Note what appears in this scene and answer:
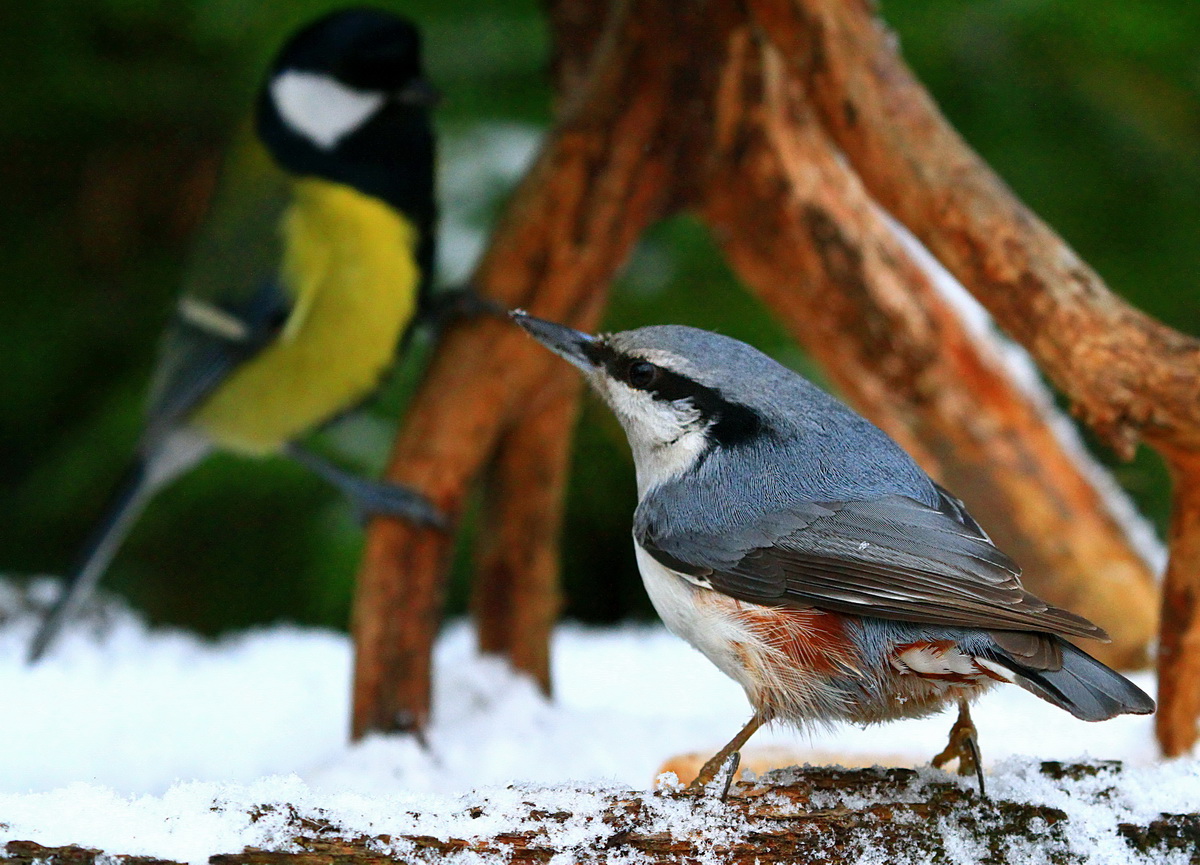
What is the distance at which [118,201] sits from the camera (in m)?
3.42

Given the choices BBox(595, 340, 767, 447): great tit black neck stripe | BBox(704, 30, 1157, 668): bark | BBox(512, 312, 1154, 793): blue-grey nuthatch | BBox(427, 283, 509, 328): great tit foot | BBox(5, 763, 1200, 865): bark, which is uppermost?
BBox(704, 30, 1157, 668): bark

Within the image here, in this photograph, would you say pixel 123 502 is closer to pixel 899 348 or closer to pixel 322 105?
pixel 322 105

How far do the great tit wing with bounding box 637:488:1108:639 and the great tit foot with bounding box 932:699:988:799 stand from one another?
0.60 ft

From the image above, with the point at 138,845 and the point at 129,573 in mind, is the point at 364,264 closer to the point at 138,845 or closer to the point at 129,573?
the point at 138,845

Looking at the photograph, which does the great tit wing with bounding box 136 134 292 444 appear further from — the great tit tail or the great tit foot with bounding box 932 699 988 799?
the great tit foot with bounding box 932 699 988 799

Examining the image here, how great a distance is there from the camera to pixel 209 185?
344 centimetres

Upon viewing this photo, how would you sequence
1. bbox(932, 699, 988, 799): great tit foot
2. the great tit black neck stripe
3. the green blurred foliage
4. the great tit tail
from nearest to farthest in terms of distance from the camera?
bbox(932, 699, 988, 799): great tit foot
the great tit black neck stripe
the great tit tail
the green blurred foliage

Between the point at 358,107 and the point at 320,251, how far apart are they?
10.2 inches

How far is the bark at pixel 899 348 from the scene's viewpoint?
225 centimetres

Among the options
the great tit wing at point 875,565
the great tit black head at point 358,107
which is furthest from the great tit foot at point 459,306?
the great tit wing at point 875,565

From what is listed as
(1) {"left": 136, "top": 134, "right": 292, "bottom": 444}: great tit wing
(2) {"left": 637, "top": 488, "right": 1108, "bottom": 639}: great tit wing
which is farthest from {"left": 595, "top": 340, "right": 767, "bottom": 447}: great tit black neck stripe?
(1) {"left": 136, "top": 134, "right": 292, "bottom": 444}: great tit wing

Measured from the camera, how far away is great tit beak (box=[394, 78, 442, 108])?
2.09 meters

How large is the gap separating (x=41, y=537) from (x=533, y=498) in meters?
1.79

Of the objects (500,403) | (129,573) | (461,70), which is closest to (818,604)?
(500,403)
